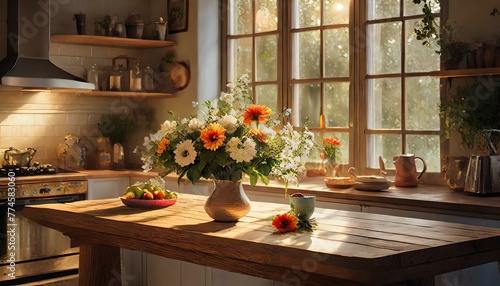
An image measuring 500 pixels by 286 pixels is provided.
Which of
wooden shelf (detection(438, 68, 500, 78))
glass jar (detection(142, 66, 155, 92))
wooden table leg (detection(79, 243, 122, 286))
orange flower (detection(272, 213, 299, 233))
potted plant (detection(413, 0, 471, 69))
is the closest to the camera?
orange flower (detection(272, 213, 299, 233))

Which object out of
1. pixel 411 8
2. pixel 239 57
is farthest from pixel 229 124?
pixel 239 57

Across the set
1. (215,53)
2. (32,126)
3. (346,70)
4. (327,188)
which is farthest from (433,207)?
(32,126)

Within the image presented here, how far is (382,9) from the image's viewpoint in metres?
5.27

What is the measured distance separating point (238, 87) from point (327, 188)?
1601 mm

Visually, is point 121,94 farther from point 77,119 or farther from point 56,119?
point 56,119

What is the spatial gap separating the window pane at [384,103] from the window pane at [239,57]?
48.7 inches

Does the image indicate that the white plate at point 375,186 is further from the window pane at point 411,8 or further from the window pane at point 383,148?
the window pane at point 411,8

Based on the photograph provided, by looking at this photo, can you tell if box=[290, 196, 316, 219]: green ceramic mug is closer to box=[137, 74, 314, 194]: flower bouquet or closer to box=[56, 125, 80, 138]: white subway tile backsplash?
box=[137, 74, 314, 194]: flower bouquet

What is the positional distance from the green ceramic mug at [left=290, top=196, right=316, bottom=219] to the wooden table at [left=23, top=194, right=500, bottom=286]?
0.09 m

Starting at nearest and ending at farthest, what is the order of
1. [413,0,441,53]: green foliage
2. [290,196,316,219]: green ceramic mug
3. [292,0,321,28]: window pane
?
1. [290,196,316,219]: green ceramic mug
2. [413,0,441,53]: green foliage
3. [292,0,321,28]: window pane

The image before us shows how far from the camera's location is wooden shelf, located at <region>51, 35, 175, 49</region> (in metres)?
5.98

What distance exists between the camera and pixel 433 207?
413cm

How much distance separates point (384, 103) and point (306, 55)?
815 mm

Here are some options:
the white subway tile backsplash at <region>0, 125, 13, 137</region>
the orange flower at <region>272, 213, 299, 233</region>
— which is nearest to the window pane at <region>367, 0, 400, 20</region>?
the orange flower at <region>272, 213, 299, 233</region>
